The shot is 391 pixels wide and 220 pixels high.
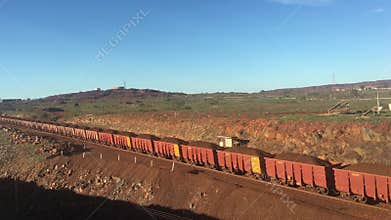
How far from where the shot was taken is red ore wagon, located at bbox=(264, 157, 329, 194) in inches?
917

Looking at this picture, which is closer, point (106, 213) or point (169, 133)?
point (106, 213)

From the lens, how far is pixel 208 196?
24.9 meters

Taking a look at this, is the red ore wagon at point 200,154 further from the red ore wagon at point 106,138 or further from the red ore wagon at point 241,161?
the red ore wagon at point 106,138

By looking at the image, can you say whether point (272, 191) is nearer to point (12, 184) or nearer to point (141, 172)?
point (141, 172)

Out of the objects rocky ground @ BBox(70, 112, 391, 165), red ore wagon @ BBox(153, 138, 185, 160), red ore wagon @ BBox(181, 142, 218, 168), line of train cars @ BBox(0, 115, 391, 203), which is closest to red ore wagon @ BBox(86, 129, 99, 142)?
rocky ground @ BBox(70, 112, 391, 165)

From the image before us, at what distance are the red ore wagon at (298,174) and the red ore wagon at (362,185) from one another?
2.87 feet

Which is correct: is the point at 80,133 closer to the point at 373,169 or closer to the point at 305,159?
the point at 305,159

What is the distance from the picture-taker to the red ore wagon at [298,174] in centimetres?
2330

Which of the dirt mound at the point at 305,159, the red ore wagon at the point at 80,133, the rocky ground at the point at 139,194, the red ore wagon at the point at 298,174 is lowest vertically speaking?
the rocky ground at the point at 139,194

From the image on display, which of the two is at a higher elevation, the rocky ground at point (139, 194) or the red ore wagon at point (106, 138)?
the red ore wagon at point (106, 138)

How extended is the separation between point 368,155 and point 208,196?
19.3 meters

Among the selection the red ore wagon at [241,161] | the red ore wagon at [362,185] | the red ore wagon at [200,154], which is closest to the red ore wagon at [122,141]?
the red ore wagon at [200,154]

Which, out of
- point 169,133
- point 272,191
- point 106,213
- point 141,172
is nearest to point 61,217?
point 106,213

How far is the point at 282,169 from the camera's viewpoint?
25.8m
